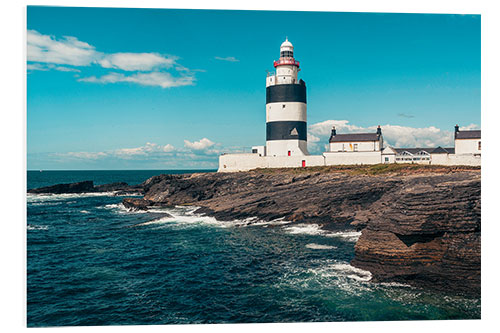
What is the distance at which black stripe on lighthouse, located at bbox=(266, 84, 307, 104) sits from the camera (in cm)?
4369

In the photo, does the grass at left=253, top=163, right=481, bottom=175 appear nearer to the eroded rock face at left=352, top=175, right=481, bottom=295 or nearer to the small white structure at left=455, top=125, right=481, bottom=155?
the small white structure at left=455, top=125, right=481, bottom=155

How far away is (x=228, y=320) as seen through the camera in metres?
11.2

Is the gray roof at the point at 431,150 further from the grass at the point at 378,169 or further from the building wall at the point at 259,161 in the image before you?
the building wall at the point at 259,161

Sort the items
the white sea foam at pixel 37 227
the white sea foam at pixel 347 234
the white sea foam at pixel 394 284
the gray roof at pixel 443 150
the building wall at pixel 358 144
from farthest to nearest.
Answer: the building wall at pixel 358 144 < the gray roof at pixel 443 150 < the white sea foam at pixel 37 227 < the white sea foam at pixel 347 234 < the white sea foam at pixel 394 284

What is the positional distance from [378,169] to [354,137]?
11.3 metres

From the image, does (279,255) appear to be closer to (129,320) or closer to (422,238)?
(422,238)

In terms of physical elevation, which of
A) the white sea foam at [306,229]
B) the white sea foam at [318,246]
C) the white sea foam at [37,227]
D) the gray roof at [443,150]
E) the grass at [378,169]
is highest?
the gray roof at [443,150]

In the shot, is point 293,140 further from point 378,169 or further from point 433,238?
point 433,238

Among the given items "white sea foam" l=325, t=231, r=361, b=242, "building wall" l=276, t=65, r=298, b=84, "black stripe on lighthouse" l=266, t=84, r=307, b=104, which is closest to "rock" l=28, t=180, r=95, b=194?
"black stripe on lighthouse" l=266, t=84, r=307, b=104

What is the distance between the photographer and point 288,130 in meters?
43.9

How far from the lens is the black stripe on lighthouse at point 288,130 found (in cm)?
4384

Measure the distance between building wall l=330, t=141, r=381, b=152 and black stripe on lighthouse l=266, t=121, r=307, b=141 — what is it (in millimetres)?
4809

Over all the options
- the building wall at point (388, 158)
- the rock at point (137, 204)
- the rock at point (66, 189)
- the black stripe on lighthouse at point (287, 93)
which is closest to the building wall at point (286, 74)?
the black stripe on lighthouse at point (287, 93)

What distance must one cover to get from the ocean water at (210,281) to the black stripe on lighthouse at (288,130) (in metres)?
20.9
